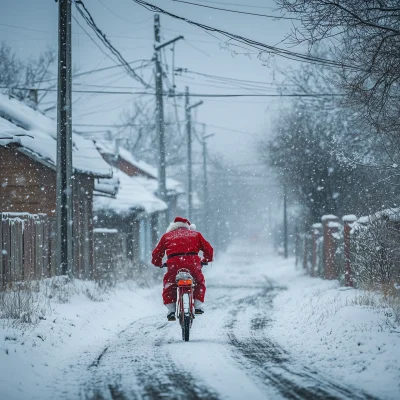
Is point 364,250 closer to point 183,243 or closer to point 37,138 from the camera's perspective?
point 183,243

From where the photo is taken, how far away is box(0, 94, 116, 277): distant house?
17234 millimetres

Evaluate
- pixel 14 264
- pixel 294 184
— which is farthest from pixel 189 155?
pixel 14 264

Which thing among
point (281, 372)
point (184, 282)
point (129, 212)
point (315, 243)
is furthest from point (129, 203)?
point (281, 372)

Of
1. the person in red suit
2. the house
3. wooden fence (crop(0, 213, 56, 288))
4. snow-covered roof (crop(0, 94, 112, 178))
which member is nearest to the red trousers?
the person in red suit

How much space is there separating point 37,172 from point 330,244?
1009 centimetres

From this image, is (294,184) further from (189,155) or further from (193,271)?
(193,271)

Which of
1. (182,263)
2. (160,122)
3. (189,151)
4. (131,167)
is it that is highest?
(131,167)

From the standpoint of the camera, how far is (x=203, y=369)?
20.2 feet

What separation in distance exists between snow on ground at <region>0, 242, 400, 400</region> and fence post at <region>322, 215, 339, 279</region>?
6.36 meters

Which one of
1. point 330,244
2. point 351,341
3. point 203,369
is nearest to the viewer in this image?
point 203,369

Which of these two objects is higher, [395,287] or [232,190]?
[232,190]

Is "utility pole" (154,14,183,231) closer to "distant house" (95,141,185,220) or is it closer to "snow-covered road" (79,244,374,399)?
"snow-covered road" (79,244,374,399)

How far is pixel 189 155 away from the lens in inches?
1241

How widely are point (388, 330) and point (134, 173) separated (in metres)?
37.5
